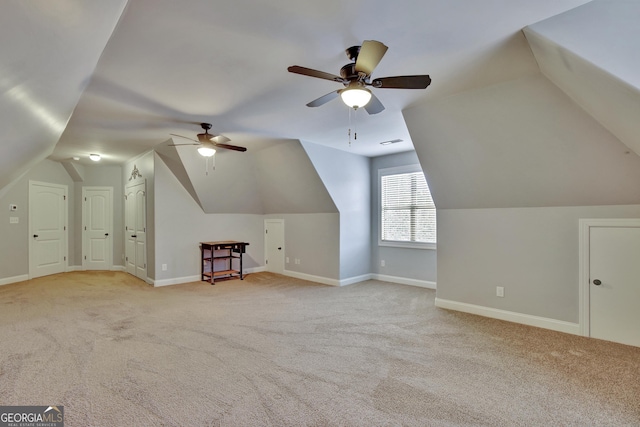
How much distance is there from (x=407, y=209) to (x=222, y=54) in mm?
4329

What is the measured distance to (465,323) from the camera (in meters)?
3.84

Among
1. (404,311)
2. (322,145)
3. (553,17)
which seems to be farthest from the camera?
(322,145)

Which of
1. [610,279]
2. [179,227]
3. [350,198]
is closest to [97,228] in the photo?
[179,227]

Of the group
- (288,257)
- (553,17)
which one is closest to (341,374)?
(553,17)

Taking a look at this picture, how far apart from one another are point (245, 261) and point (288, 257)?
1.00m

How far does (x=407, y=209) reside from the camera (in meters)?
5.94

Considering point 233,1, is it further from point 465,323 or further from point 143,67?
point 465,323

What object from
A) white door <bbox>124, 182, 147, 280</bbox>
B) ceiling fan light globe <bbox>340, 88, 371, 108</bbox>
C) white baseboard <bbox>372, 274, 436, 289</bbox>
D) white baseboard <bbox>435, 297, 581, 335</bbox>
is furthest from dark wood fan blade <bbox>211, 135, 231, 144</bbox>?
white baseboard <bbox>372, 274, 436, 289</bbox>

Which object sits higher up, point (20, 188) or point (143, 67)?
point (143, 67)

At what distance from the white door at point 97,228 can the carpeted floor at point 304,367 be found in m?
3.09

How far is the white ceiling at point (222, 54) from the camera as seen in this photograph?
1.91m

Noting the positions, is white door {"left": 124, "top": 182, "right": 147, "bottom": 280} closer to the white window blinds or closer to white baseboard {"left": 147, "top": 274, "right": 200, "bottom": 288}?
white baseboard {"left": 147, "top": 274, "right": 200, "bottom": 288}

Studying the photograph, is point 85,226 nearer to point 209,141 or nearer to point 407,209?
point 209,141

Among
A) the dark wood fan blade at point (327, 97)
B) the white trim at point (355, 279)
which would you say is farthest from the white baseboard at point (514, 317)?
the dark wood fan blade at point (327, 97)
